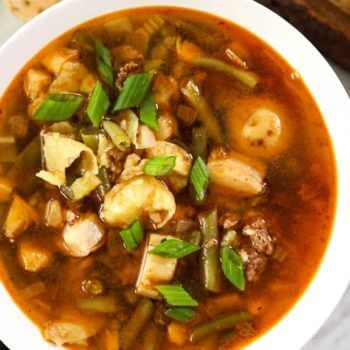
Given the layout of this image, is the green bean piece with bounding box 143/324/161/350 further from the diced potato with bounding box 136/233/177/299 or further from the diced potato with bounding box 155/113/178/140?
the diced potato with bounding box 155/113/178/140

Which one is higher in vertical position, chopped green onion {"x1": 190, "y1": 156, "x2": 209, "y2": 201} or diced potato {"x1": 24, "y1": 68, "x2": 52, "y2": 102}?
chopped green onion {"x1": 190, "y1": 156, "x2": 209, "y2": 201}

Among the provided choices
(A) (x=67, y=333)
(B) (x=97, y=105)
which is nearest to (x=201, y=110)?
(B) (x=97, y=105)

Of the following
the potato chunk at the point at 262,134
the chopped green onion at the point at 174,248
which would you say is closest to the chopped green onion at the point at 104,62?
the potato chunk at the point at 262,134

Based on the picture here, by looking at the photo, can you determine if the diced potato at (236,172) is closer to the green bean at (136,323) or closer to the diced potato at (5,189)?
the green bean at (136,323)

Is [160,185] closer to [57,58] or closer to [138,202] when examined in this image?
[138,202]

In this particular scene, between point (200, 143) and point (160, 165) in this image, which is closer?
point (160, 165)

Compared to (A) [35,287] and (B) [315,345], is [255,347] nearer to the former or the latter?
(B) [315,345]

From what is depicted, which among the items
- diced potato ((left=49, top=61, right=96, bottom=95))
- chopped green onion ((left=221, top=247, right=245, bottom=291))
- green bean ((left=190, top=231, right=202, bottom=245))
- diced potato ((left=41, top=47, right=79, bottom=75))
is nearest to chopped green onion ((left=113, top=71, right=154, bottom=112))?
diced potato ((left=49, top=61, right=96, bottom=95))
